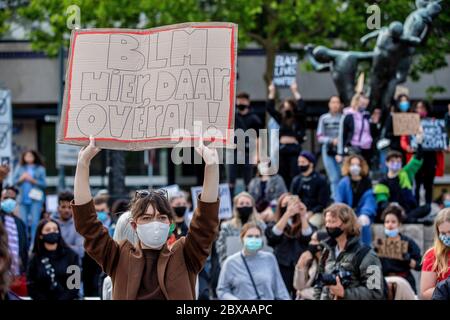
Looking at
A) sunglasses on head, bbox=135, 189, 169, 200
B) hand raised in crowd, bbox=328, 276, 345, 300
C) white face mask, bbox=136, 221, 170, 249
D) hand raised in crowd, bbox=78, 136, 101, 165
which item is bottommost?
hand raised in crowd, bbox=328, 276, 345, 300

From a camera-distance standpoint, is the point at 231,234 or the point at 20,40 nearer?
the point at 231,234

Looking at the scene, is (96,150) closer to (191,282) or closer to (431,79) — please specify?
(191,282)

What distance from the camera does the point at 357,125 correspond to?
1377cm

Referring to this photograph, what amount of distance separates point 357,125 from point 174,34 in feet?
26.3

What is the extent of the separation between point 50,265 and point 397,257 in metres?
3.26

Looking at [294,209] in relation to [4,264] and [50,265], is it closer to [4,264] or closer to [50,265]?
[50,265]

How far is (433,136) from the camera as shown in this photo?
45.8 feet

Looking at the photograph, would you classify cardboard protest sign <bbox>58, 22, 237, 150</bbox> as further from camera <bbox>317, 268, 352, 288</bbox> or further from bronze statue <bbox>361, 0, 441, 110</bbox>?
bronze statue <bbox>361, 0, 441, 110</bbox>

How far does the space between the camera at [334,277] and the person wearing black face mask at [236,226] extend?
3.79m

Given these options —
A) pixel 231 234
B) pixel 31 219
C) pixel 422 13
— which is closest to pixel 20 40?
pixel 31 219

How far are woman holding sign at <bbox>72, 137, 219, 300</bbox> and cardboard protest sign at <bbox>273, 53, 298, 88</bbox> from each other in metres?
10.3

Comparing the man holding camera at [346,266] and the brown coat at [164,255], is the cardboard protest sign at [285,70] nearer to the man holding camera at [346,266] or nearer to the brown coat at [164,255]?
the man holding camera at [346,266]

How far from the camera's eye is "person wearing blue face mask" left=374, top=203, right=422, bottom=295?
35.0 ft

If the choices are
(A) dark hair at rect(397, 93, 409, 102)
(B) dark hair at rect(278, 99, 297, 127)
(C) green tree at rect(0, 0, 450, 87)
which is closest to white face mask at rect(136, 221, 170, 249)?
(B) dark hair at rect(278, 99, 297, 127)
